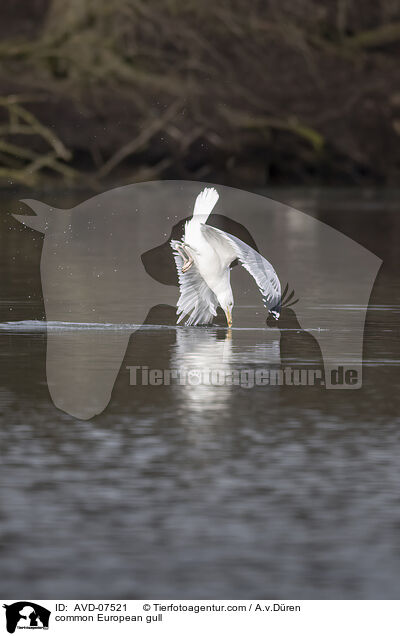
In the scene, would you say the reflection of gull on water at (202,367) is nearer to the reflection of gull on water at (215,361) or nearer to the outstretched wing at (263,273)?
the reflection of gull on water at (215,361)

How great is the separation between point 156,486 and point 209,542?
972mm

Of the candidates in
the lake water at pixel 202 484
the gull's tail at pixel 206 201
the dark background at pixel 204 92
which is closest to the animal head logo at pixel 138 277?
the lake water at pixel 202 484

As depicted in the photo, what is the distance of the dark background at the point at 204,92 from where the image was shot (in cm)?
3322

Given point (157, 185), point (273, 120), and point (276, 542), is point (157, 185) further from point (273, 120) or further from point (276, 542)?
point (276, 542)

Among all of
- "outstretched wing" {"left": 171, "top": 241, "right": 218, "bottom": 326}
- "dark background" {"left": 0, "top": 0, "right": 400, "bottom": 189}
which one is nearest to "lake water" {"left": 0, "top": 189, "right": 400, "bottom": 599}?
"outstretched wing" {"left": 171, "top": 241, "right": 218, "bottom": 326}

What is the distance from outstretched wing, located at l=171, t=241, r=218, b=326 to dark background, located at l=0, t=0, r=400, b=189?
18.9 meters

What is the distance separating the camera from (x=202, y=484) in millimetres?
7344

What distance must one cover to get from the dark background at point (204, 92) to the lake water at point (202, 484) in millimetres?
21719

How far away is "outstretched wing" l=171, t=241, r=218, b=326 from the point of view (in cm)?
1251

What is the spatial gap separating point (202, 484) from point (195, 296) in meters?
5.40

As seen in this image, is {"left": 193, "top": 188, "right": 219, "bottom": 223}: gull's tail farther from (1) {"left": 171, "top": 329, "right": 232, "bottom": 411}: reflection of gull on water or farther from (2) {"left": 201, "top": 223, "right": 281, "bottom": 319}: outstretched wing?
(1) {"left": 171, "top": 329, "right": 232, "bottom": 411}: reflection of gull on water
